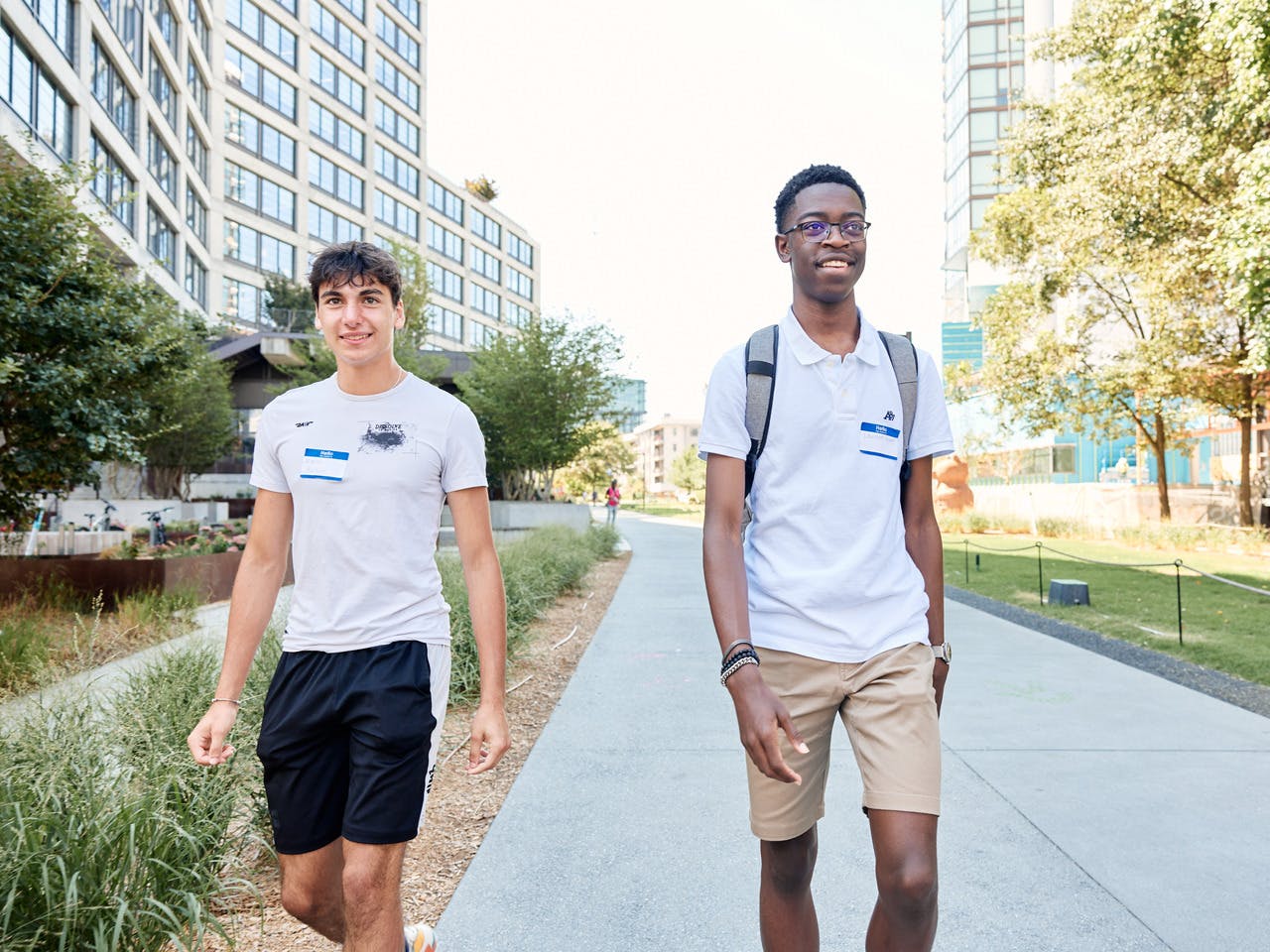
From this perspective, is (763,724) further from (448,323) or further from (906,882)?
(448,323)

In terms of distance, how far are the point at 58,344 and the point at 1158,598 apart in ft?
Answer: 45.3

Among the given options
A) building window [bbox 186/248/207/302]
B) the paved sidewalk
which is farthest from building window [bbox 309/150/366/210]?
the paved sidewalk

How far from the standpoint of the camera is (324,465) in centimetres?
238

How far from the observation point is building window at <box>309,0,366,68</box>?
175ft

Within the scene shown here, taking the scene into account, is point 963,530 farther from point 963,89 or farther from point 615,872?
point 963,89

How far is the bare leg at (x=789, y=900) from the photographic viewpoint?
2324 millimetres

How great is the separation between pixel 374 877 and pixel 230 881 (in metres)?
1.50

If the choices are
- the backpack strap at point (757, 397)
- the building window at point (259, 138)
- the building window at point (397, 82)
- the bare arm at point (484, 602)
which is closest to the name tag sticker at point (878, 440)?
the backpack strap at point (757, 397)

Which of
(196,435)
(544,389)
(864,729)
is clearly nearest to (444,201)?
Result: (196,435)

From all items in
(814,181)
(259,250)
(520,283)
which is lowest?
(814,181)

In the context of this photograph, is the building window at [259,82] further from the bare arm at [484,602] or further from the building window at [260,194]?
the bare arm at [484,602]

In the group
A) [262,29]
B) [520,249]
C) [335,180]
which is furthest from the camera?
[520,249]

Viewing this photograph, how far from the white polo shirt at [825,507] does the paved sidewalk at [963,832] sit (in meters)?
1.48

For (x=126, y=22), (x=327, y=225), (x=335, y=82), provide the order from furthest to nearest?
1. (x=335, y=82)
2. (x=327, y=225)
3. (x=126, y=22)
